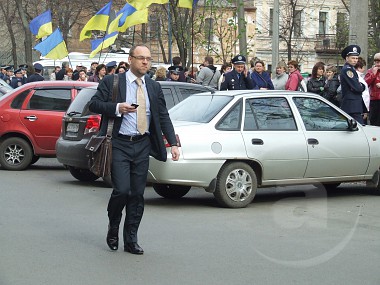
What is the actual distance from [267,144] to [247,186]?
2.02ft

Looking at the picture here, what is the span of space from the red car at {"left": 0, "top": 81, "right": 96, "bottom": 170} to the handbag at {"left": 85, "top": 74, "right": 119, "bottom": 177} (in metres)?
7.99

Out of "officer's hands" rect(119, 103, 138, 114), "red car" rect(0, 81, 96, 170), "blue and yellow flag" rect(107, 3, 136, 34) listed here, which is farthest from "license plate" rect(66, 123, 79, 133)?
"blue and yellow flag" rect(107, 3, 136, 34)

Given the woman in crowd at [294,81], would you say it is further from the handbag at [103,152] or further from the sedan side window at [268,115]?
the handbag at [103,152]

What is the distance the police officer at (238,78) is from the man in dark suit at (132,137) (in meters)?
7.90

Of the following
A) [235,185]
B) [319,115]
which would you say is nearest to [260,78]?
[319,115]

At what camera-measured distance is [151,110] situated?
27.6 ft

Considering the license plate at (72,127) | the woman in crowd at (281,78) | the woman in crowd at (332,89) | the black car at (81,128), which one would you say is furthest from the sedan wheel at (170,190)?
the woman in crowd at (281,78)

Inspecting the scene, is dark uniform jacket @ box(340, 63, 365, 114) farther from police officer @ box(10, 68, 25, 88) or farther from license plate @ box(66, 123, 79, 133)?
police officer @ box(10, 68, 25, 88)

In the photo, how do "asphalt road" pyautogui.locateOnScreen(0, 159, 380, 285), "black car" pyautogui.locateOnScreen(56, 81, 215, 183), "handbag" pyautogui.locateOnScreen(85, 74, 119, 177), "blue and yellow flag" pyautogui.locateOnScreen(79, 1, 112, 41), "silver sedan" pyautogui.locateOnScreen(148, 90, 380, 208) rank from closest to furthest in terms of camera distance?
"asphalt road" pyautogui.locateOnScreen(0, 159, 380, 285) → "handbag" pyautogui.locateOnScreen(85, 74, 119, 177) → "silver sedan" pyautogui.locateOnScreen(148, 90, 380, 208) → "black car" pyautogui.locateOnScreen(56, 81, 215, 183) → "blue and yellow flag" pyautogui.locateOnScreen(79, 1, 112, 41)

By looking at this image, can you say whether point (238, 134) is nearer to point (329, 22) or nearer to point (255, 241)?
point (255, 241)

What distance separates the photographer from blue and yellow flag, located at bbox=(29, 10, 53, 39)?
24625 millimetres

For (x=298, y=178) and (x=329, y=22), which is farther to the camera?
(x=329, y=22)

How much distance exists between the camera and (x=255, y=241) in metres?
9.19

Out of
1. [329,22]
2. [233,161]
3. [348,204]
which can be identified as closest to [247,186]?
[233,161]
